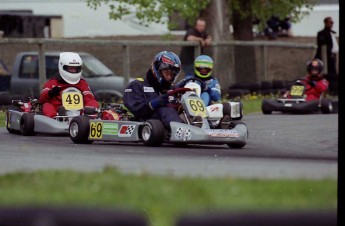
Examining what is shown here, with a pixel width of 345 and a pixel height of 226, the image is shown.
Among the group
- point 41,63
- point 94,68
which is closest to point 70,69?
point 41,63

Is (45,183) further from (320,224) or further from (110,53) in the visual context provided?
(110,53)

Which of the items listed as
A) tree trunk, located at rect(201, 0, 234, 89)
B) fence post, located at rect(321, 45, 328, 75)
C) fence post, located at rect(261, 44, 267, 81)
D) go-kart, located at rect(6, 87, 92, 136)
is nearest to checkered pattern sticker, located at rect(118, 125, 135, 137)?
go-kart, located at rect(6, 87, 92, 136)

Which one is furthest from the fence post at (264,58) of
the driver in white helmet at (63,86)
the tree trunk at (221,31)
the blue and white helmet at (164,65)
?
the blue and white helmet at (164,65)

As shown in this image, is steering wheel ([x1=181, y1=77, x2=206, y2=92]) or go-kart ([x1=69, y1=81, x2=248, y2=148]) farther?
steering wheel ([x1=181, y1=77, x2=206, y2=92])

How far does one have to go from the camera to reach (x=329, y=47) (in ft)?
89.6

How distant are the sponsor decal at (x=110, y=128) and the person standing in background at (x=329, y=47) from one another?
14.7 m

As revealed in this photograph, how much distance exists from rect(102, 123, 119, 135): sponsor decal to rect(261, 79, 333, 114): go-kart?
7.25m

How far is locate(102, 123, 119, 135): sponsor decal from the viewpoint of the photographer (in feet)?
39.8

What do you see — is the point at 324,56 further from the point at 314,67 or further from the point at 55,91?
the point at 55,91

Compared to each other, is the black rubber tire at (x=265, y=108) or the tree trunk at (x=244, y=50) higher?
the tree trunk at (x=244, y=50)

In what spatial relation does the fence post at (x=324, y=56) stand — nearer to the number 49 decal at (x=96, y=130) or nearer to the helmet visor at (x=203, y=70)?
the helmet visor at (x=203, y=70)

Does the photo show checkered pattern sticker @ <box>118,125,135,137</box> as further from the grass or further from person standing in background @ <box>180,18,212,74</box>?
person standing in background @ <box>180,18,212,74</box>

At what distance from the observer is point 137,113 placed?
40.1 feet

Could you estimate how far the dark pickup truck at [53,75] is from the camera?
19.9m
